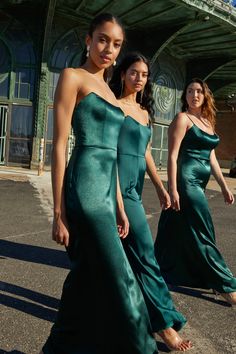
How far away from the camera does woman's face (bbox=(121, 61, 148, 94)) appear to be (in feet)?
10.8

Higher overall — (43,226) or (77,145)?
(77,145)

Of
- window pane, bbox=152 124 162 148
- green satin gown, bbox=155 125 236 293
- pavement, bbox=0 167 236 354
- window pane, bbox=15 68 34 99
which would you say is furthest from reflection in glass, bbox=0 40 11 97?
green satin gown, bbox=155 125 236 293

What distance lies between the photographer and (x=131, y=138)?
316 cm

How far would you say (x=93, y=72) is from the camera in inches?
93.6

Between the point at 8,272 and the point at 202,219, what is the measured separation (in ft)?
6.58

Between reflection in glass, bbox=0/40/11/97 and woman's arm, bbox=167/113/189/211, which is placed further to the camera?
reflection in glass, bbox=0/40/11/97

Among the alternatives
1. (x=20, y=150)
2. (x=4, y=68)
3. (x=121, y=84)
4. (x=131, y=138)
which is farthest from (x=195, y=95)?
(x=4, y=68)

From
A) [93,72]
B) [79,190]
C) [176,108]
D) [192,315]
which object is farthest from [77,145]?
[176,108]

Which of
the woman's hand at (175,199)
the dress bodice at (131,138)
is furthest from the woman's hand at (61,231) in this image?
the woman's hand at (175,199)

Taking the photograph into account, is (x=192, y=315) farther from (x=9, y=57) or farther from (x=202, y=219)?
(x=9, y=57)

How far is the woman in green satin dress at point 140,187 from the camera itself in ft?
9.43

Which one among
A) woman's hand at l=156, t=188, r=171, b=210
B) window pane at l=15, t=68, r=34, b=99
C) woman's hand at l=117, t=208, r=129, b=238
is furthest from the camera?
window pane at l=15, t=68, r=34, b=99

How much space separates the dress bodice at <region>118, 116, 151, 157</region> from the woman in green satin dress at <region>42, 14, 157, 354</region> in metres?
0.82

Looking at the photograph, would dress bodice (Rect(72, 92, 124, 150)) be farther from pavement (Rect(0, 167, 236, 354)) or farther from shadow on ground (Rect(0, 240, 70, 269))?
shadow on ground (Rect(0, 240, 70, 269))
